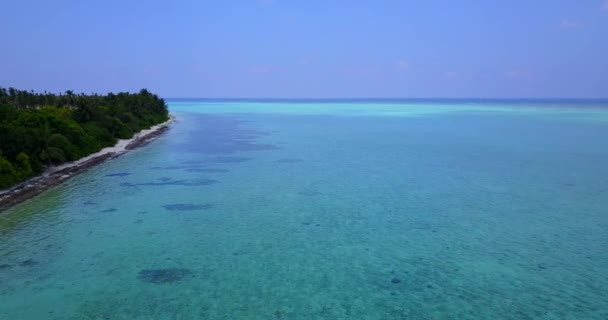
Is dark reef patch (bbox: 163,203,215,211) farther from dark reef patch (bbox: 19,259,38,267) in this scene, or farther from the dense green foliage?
the dense green foliage

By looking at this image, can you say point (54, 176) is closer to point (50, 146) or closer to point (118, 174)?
point (50, 146)

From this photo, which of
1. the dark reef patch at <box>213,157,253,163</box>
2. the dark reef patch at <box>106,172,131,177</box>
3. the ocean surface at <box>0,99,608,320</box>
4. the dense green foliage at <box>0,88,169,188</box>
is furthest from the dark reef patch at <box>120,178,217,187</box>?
the dark reef patch at <box>213,157,253,163</box>

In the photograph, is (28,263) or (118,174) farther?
(118,174)

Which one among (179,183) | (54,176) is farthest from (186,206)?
(54,176)

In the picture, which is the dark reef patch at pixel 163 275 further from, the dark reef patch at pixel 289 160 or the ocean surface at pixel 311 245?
the dark reef patch at pixel 289 160

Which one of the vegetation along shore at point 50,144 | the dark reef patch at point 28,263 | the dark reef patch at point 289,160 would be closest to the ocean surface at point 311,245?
the dark reef patch at point 28,263

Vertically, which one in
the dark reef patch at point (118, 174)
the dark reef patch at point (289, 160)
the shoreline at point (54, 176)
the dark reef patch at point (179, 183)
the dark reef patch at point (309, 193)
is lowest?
the dark reef patch at point (289, 160)

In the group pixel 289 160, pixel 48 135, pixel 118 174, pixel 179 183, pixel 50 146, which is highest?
pixel 48 135
